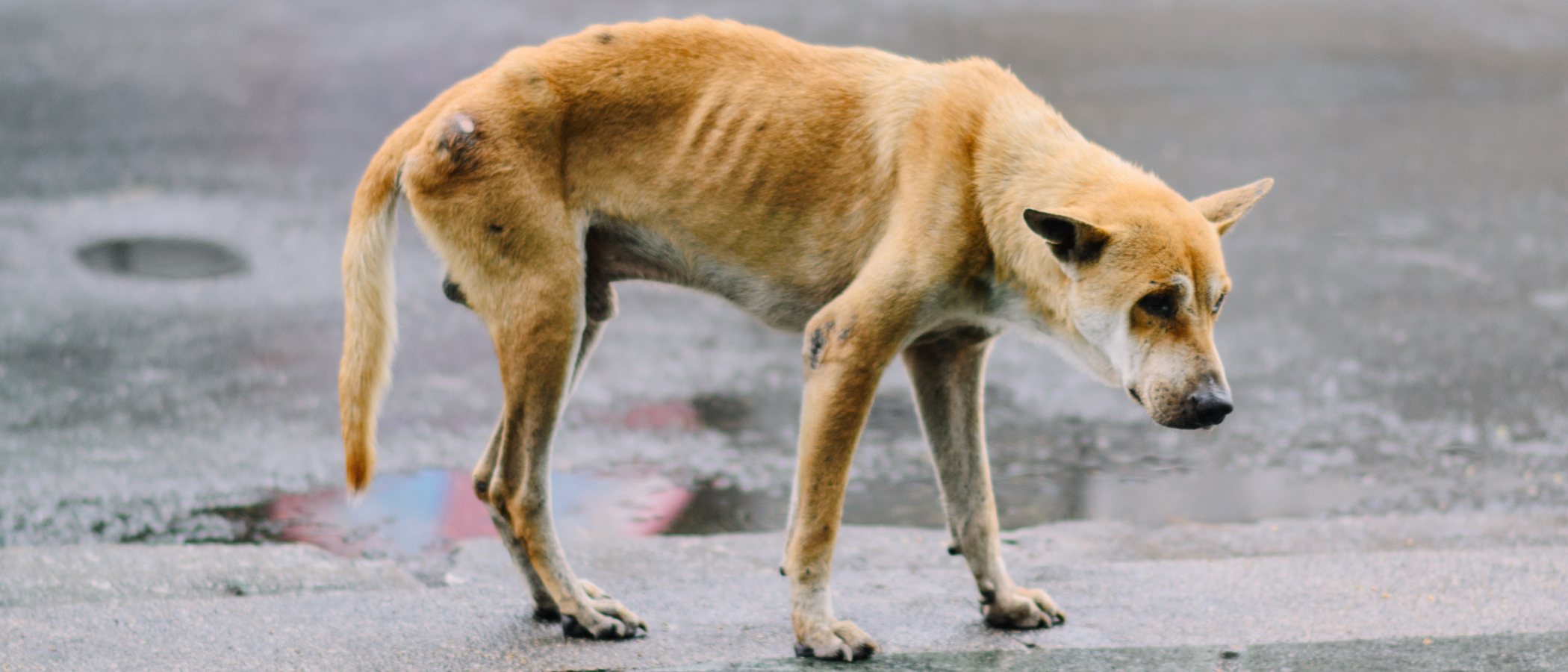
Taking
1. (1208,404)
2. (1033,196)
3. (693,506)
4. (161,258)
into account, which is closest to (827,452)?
(1033,196)

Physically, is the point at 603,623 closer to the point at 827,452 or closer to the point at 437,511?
the point at 827,452

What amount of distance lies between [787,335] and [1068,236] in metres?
3.56

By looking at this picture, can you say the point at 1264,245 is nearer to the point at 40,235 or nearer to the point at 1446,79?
the point at 1446,79

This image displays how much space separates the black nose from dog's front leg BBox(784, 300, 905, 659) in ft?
2.51

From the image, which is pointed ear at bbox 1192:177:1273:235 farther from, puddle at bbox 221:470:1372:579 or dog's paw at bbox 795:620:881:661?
puddle at bbox 221:470:1372:579

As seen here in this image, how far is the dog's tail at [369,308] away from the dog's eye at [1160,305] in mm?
2056

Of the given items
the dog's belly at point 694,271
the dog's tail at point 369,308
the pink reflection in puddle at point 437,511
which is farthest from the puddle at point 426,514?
the dog's belly at point 694,271

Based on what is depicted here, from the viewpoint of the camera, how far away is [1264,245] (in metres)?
9.28

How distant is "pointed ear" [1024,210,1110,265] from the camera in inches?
145

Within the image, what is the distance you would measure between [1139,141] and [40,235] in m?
7.08

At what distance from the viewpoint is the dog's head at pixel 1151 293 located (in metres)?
3.70

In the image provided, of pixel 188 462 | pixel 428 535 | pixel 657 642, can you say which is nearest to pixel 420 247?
pixel 188 462

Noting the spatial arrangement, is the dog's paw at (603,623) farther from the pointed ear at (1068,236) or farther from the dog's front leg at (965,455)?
the pointed ear at (1068,236)

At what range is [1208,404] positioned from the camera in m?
3.67
